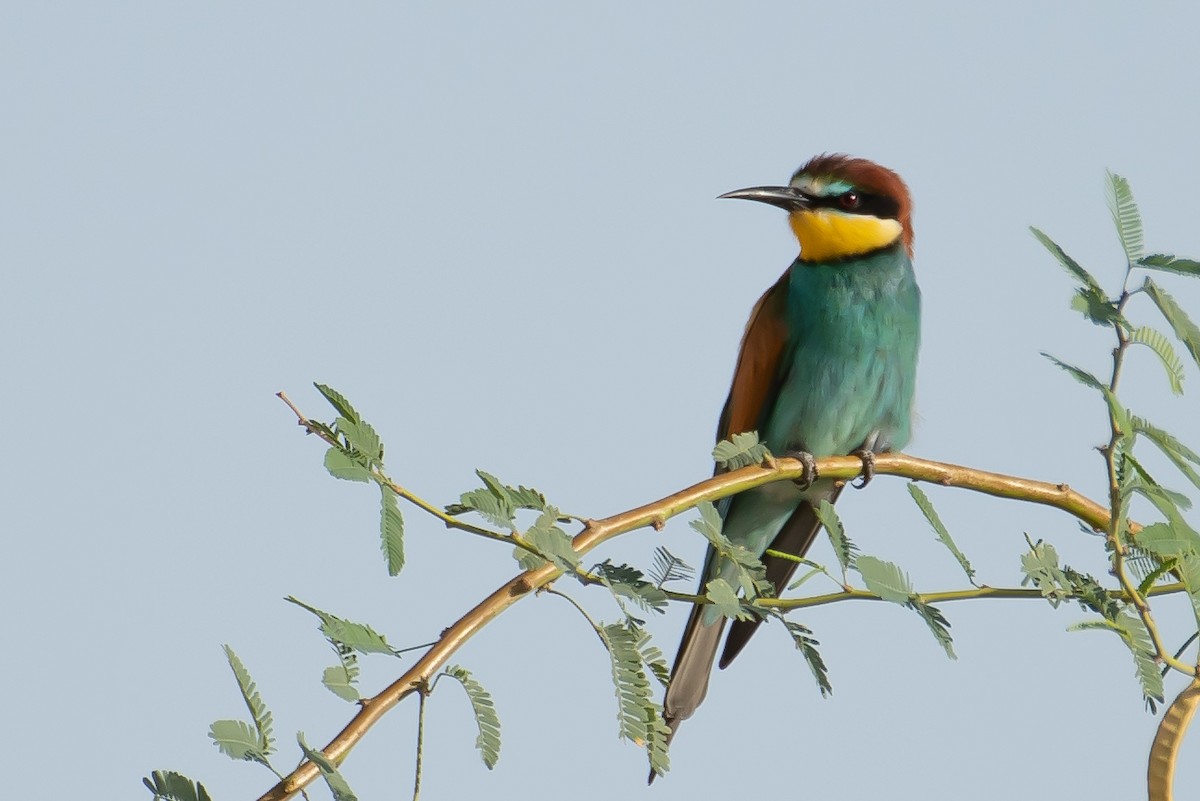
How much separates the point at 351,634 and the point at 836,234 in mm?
2330

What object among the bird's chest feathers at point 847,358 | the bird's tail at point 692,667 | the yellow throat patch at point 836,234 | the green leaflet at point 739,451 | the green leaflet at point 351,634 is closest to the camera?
the green leaflet at point 351,634

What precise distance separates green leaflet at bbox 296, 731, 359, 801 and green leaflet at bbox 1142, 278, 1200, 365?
101 centimetres

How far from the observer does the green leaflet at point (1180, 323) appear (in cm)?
156

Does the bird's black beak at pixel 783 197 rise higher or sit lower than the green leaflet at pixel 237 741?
higher

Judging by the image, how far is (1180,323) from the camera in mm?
1561

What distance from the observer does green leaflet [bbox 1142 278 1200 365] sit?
156 centimetres

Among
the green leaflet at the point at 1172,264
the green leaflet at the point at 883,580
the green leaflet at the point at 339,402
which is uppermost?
the green leaflet at the point at 339,402

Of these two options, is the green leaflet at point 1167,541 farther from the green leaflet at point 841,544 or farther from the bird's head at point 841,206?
the bird's head at point 841,206

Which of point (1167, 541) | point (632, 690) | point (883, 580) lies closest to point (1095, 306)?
point (1167, 541)

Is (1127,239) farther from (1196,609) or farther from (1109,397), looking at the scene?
(1196,609)

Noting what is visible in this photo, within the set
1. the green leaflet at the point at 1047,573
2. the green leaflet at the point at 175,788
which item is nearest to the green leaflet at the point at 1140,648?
the green leaflet at the point at 1047,573

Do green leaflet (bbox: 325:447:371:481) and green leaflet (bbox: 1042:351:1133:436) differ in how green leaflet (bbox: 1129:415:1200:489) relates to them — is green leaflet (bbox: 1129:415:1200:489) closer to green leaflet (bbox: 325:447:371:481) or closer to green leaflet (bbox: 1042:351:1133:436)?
green leaflet (bbox: 1042:351:1133:436)

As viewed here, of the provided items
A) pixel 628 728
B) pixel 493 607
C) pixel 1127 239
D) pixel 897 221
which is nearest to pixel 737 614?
pixel 628 728

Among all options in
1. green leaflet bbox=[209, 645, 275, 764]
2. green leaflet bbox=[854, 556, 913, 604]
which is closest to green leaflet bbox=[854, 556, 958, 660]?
green leaflet bbox=[854, 556, 913, 604]
